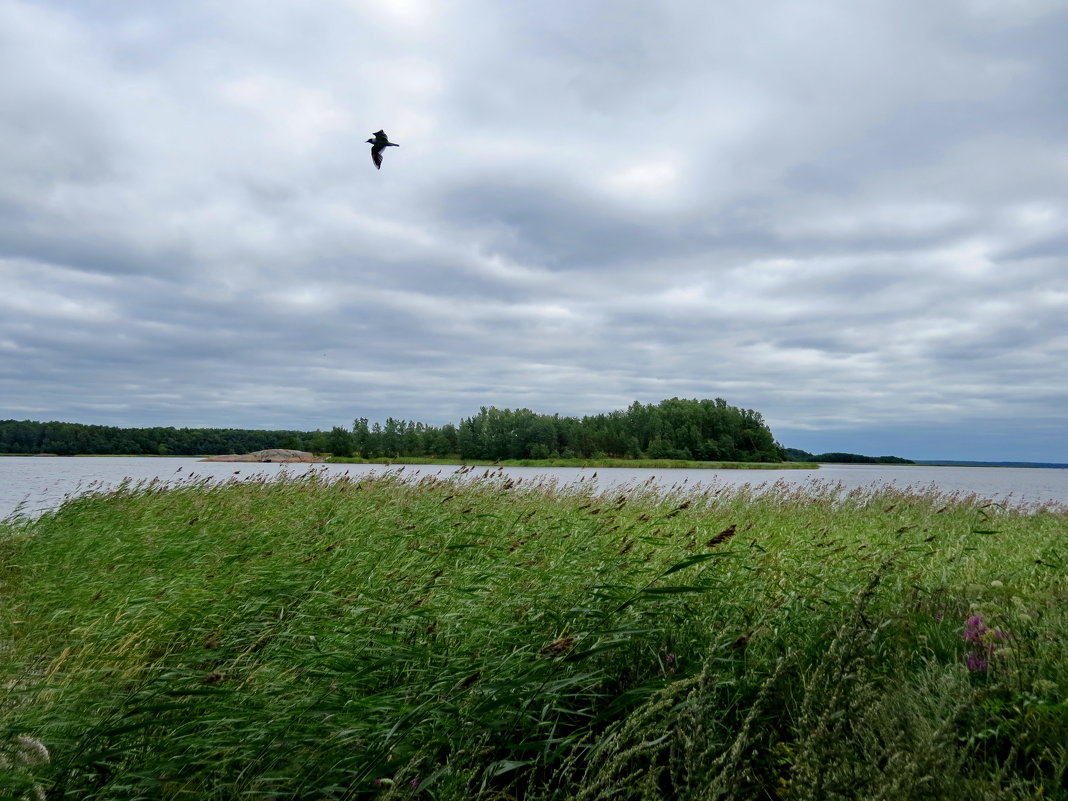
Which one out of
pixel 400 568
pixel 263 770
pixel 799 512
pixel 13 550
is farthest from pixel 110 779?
pixel 799 512

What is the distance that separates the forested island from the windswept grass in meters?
58.3

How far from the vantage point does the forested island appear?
214 feet

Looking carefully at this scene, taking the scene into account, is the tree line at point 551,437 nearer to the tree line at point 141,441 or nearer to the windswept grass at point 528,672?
the tree line at point 141,441

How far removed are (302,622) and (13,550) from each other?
7.57m

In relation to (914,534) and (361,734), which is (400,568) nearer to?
(361,734)

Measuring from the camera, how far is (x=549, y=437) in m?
69.4

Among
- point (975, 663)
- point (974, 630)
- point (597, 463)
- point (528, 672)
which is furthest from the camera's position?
point (597, 463)

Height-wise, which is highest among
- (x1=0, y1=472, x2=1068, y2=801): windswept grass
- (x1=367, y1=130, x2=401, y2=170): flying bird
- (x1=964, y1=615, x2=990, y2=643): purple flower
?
(x1=367, y1=130, x2=401, y2=170): flying bird

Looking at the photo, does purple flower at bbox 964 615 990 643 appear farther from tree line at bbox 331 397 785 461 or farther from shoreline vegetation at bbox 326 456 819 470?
tree line at bbox 331 397 785 461

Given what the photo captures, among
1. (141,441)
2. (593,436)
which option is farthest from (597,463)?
(141,441)

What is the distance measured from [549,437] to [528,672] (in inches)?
2605

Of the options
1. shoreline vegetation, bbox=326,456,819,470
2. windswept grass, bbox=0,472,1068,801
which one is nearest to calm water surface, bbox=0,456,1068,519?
windswept grass, bbox=0,472,1068,801

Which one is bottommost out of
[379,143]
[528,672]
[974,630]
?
[528,672]

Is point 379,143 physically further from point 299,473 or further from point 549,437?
point 549,437
